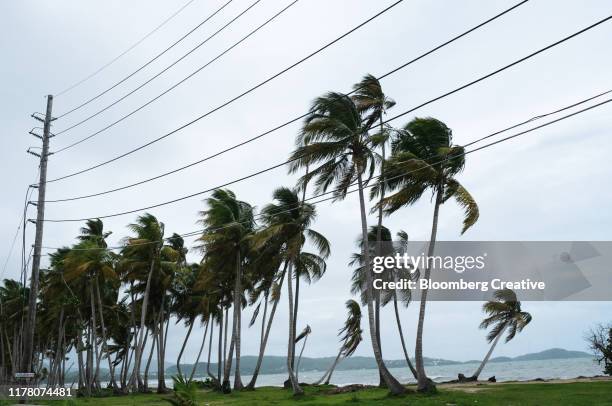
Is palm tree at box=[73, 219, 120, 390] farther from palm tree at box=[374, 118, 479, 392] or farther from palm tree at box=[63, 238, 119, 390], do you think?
palm tree at box=[374, 118, 479, 392]

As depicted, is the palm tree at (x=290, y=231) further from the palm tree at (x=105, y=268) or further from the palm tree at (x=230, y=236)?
the palm tree at (x=105, y=268)

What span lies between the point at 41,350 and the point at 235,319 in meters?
51.2

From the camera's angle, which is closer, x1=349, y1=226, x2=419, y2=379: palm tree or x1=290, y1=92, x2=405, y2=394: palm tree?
x1=290, y1=92, x2=405, y2=394: palm tree

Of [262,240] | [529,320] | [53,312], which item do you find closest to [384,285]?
[262,240]

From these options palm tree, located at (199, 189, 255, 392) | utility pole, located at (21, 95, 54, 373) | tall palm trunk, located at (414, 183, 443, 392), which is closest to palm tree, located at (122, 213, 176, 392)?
palm tree, located at (199, 189, 255, 392)

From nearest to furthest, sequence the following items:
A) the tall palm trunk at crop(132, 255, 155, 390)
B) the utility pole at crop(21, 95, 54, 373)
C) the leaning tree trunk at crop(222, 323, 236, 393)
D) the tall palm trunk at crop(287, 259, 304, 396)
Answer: the utility pole at crop(21, 95, 54, 373) → the tall palm trunk at crop(287, 259, 304, 396) → the leaning tree trunk at crop(222, 323, 236, 393) → the tall palm trunk at crop(132, 255, 155, 390)

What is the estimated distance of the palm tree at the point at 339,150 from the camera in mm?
25422

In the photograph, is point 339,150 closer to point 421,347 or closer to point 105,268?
point 421,347

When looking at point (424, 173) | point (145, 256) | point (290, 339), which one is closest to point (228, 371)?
point (290, 339)

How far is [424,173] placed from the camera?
80.4 feet

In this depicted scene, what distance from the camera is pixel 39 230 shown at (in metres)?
24.7

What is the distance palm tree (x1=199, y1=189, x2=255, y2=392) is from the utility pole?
42.9 ft

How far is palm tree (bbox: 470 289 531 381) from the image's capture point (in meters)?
37.3

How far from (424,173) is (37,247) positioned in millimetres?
16256
